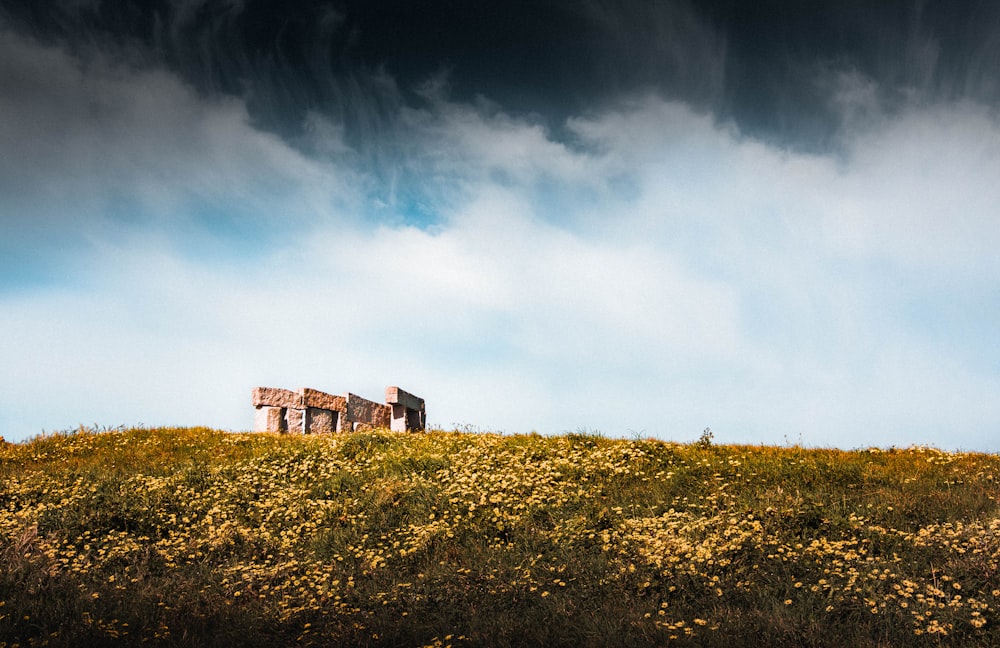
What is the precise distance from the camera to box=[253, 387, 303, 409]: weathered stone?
2378 centimetres

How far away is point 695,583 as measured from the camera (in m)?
10.1

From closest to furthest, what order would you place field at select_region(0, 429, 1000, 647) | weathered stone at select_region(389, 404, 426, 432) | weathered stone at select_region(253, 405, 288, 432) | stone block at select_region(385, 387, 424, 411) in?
field at select_region(0, 429, 1000, 647) → weathered stone at select_region(253, 405, 288, 432) → stone block at select_region(385, 387, 424, 411) → weathered stone at select_region(389, 404, 426, 432)

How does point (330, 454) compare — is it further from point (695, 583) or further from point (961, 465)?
point (961, 465)

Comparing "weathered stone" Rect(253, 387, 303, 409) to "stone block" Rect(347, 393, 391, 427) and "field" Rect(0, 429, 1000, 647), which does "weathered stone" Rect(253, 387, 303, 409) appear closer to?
"stone block" Rect(347, 393, 391, 427)

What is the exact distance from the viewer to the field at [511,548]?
902cm

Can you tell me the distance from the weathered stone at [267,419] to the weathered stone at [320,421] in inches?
36.5

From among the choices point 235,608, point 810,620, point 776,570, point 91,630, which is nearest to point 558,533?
point 776,570

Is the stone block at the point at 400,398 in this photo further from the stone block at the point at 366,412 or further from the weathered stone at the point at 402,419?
the stone block at the point at 366,412

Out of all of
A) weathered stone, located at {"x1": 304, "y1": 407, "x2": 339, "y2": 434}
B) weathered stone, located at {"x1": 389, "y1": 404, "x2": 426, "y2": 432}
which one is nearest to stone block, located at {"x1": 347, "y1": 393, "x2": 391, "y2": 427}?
weathered stone, located at {"x1": 304, "y1": 407, "x2": 339, "y2": 434}

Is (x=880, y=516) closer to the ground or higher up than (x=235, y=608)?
higher up

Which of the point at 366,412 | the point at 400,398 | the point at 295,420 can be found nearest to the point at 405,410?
the point at 400,398

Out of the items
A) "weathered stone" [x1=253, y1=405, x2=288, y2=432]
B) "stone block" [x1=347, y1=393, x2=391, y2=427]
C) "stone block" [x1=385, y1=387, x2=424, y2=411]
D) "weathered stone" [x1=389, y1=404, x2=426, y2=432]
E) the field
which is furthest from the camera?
"weathered stone" [x1=389, y1=404, x2=426, y2=432]

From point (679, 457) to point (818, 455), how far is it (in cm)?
390

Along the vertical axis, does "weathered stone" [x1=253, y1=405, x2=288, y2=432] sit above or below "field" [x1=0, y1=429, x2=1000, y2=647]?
above
